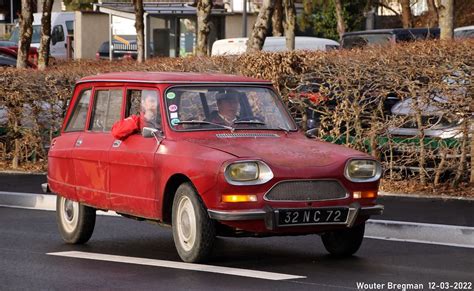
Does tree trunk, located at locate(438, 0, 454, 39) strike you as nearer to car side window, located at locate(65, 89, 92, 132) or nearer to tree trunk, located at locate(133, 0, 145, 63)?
car side window, located at locate(65, 89, 92, 132)

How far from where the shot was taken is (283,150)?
10.1 m

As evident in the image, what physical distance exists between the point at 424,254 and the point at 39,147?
10.8 metres

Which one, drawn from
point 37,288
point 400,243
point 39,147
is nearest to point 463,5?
point 39,147

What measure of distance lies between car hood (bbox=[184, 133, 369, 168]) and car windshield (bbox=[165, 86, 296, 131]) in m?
0.34

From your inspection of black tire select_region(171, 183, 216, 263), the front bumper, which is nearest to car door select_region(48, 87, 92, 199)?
black tire select_region(171, 183, 216, 263)

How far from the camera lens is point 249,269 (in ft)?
32.5

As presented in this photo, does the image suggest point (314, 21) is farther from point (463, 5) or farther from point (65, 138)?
point (65, 138)

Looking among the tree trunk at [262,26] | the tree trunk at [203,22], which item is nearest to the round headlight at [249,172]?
the tree trunk at [262,26]

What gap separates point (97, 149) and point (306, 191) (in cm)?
253

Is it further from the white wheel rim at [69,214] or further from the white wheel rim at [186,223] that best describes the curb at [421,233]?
the white wheel rim at [69,214]

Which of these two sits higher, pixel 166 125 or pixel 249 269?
pixel 166 125

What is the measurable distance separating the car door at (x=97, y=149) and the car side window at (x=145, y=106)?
5.7 inches

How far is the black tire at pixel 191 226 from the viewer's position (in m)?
9.81

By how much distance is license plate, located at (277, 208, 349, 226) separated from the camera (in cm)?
964
